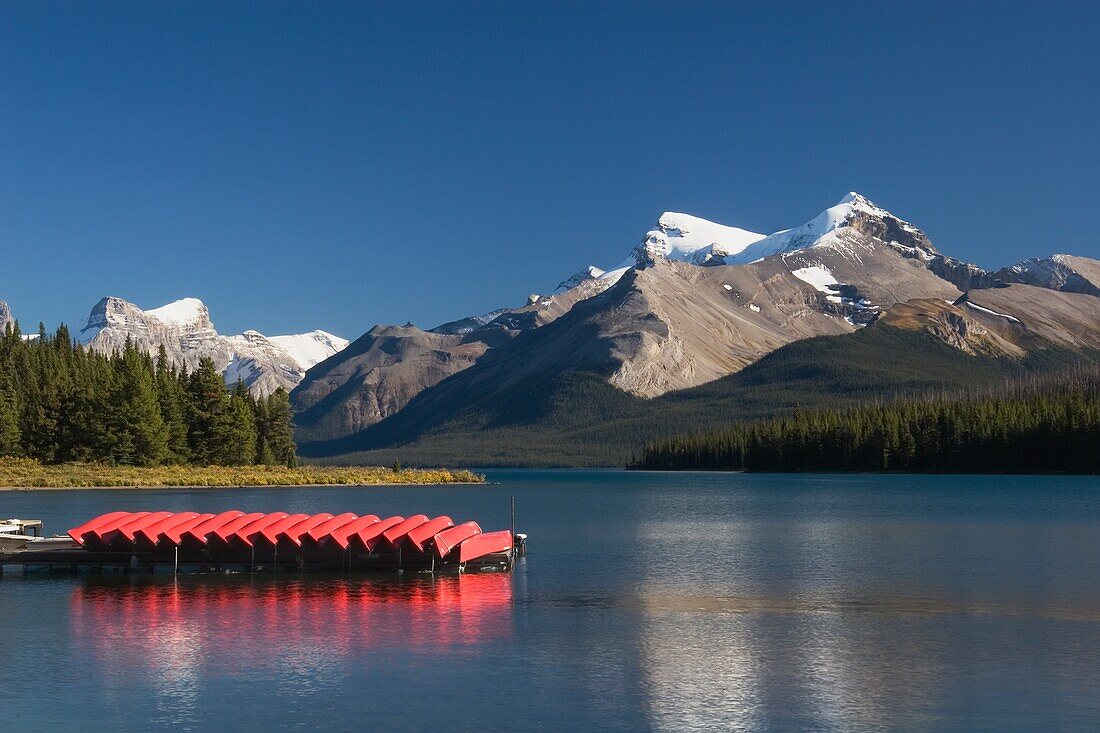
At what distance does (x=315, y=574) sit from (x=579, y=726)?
115ft

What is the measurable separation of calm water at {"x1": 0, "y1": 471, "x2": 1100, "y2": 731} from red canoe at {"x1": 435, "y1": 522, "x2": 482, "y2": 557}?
10.3ft

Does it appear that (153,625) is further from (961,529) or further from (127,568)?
(961,529)

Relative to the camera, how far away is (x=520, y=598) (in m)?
49.5

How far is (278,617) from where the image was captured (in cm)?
4416

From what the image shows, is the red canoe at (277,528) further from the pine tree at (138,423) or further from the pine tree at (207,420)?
the pine tree at (207,420)

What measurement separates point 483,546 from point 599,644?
23.3 metres

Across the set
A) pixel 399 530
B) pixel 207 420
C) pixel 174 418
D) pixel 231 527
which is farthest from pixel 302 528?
pixel 207 420

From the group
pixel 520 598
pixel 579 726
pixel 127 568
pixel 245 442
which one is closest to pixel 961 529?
pixel 520 598

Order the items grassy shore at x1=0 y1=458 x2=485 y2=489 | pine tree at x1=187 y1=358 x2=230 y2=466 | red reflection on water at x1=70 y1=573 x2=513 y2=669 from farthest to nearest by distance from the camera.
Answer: pine tree at x1=187 y1=358 x2=230 y2=466 < grassy shore at x1=0 y1=458 x2=485 y2=489 < red reflection on water at x1=70 y1=573 x2=513 y2=669

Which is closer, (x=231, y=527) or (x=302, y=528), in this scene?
A: (x=302, y=528)

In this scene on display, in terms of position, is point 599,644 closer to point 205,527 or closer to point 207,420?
point 205,527

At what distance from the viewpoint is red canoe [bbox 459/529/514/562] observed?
59.6 metres

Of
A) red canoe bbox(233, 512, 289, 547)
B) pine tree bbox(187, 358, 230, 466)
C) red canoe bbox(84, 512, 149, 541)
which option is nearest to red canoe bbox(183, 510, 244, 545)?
red canoe bbox(233, 512, 289, 547)

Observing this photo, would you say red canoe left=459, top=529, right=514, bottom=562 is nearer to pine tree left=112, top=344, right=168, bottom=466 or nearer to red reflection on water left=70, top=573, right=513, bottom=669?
red reflection on water left=70, top=573, right=513, bottom=669
